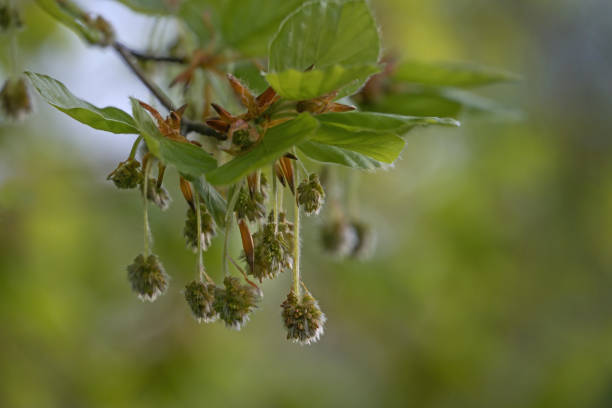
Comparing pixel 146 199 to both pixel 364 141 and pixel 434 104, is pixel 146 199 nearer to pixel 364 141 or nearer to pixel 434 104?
pixel 364 141

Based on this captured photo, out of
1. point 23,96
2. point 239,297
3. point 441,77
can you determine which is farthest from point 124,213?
point 239,297

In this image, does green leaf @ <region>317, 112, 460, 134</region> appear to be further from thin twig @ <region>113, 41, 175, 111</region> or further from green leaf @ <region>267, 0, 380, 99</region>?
thin twig @ <region>113, 41, 175, 111</region>

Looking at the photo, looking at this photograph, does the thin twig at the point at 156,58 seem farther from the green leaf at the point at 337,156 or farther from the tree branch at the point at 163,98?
the green leaf at the point at 337,156

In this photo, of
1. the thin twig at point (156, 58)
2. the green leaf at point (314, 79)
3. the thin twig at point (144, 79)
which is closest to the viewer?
the green leaf at point (314, 79)

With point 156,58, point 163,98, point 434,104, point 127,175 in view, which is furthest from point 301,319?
point 434,104

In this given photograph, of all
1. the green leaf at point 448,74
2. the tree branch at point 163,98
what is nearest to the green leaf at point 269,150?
the tree branch at point 163,98

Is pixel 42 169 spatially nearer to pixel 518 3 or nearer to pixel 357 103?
pixel 357 103
